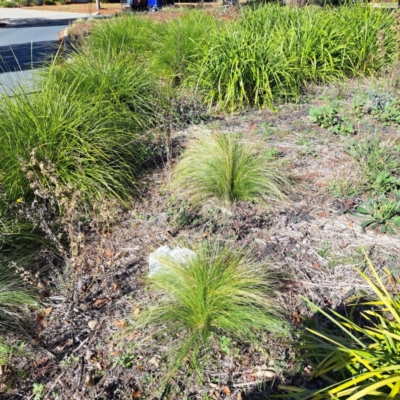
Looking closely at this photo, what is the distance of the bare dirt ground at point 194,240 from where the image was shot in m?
2.25

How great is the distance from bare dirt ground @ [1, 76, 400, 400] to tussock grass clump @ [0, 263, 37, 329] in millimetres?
111

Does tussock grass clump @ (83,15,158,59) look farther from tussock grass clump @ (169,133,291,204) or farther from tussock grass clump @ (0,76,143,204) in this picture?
tussock grass clump @ (169,133,291,204)

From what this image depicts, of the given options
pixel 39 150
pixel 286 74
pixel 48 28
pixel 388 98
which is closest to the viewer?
pixel 39 150

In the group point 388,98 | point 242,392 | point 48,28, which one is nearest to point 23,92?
point 242,392

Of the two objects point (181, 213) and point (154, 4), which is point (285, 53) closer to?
point (181, 213)

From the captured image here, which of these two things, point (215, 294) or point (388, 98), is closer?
point (215, 294)

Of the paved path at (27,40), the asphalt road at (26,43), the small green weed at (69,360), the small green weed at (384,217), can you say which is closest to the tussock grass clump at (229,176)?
the small green weed at (384,217)

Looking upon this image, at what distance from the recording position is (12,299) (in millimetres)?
2656

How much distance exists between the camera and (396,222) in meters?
3.19

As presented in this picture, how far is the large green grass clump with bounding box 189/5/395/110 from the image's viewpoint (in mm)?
5605

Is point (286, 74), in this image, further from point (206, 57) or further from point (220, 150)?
point (220, 150)

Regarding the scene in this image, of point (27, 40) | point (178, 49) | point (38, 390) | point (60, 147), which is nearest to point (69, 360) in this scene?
point (38, 390)

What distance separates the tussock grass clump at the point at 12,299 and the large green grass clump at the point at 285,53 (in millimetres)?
3615

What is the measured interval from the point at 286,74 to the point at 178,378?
14.8ft
